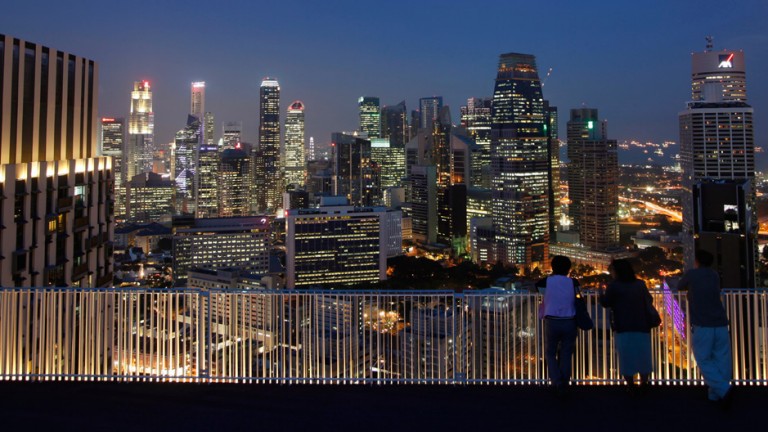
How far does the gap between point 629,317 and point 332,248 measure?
2032 inches

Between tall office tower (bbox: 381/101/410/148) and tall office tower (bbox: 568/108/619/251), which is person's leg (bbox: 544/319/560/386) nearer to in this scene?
tall office tower (bbox: 568/108/619/251)

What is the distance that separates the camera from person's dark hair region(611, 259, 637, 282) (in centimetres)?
411

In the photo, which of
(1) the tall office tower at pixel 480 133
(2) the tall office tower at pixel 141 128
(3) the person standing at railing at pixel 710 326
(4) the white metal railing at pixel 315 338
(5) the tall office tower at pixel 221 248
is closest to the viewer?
(3) the person standing at railing at pixel 710 326

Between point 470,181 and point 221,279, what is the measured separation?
6016 centimetres

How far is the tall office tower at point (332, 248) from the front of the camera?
179ft

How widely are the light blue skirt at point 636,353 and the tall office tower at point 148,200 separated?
9861cm

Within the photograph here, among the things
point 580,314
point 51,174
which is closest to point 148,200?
point 51,174

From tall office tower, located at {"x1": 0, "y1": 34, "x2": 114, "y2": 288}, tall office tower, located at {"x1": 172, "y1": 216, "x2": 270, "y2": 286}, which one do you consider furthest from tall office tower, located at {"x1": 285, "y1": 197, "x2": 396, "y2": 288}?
tall office tower, located at {"x1": 0, "y1": 34, "x2": 114, "y2": 288}

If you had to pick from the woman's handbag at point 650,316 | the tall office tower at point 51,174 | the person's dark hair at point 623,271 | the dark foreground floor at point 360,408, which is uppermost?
the tall office tower at point 51,174

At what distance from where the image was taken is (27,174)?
10734mm

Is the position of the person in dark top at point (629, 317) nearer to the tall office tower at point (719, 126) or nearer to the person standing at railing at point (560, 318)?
the person standing at railing at point (560, 318)

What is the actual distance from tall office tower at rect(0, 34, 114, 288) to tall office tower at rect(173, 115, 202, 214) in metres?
89.3

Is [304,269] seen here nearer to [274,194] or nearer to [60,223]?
[60,223]

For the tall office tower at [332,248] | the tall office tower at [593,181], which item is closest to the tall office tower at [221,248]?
the tall office tower at [332,248]
